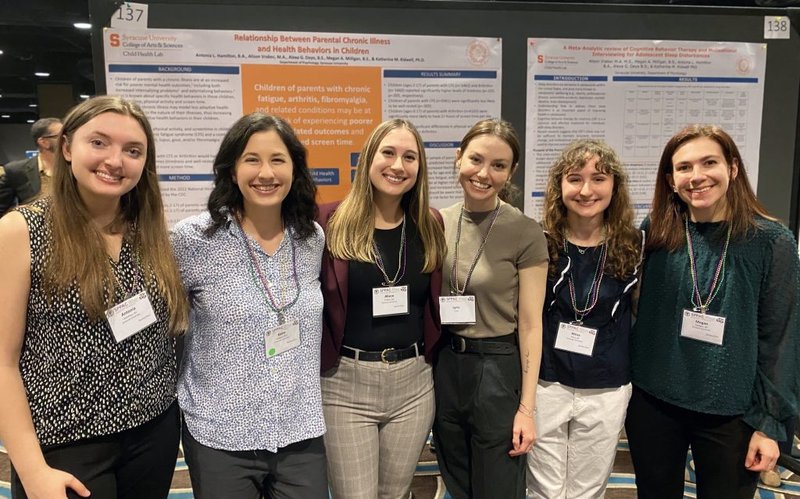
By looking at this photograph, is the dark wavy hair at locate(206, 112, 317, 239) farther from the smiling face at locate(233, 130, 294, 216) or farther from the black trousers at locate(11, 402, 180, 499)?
the black trousers at locate(11, 402, 180, 499)

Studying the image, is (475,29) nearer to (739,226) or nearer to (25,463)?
(739,226)

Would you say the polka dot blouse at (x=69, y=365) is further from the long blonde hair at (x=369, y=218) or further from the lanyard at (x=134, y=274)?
the long blonde hair at (x=369, y=218)

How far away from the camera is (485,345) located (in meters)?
1.72

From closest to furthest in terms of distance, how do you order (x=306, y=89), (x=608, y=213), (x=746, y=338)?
(x=746, y=338)
(x=608, y=213)
(x=306, y=89)

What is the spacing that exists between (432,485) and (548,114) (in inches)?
83.7

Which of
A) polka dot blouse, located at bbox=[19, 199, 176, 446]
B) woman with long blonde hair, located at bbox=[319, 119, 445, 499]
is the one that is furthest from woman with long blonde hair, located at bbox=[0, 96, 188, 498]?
woman with long blonde hair, located at bbox=[319, 119, 445, 499]

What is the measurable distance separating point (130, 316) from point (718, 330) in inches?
67.6

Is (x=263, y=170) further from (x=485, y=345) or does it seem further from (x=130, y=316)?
(x=485, y=345)

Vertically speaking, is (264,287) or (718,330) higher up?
(264,287)

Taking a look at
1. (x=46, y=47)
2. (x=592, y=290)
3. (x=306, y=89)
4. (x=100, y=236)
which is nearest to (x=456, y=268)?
(x=592, y=290)

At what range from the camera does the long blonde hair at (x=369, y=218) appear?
5.33 feet

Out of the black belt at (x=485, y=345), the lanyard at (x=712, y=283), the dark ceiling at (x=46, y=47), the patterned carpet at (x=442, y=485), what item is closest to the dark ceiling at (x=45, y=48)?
the dark ceiling at (x=46, y=47)

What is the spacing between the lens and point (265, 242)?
1.52 m

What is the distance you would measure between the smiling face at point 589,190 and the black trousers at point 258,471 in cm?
114
